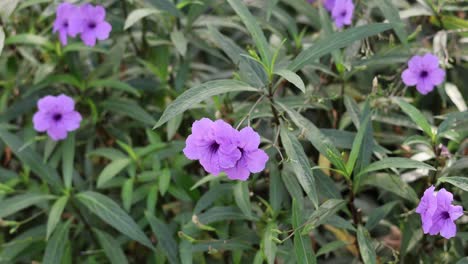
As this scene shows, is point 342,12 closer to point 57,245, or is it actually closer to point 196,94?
point 196,94

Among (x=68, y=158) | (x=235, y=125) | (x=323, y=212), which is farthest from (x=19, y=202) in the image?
(x=323, y=212)

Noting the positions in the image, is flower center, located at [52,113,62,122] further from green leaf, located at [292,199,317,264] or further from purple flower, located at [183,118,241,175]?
green leaf, located at [292,199,317,264]

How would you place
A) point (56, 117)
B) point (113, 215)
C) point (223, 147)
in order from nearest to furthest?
point (223, 147) → point (113, 215) → point (56, 117)

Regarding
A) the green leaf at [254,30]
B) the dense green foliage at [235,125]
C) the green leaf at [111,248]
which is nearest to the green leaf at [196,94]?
the dense green foliage at [235,125]

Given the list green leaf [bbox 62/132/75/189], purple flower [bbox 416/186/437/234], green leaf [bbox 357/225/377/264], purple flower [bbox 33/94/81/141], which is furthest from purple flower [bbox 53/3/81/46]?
purple flower [bbox 416/186/437/234]

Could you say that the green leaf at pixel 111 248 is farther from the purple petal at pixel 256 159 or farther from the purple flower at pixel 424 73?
the purple flower at pixel 424 73

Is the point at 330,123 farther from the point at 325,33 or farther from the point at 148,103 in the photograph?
the point at 148,103

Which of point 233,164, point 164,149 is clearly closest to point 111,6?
point 164,149
